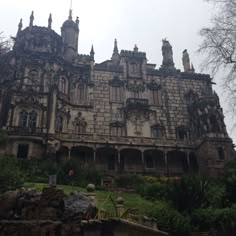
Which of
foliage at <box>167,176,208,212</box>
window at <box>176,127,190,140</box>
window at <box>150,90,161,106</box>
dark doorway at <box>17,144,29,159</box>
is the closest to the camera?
foliage at <box>167,176,208,212</box>

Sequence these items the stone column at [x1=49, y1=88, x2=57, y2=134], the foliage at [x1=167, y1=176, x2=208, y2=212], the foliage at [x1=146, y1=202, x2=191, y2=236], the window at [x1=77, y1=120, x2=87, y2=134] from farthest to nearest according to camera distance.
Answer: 1. the window at [x1=77, y1=120, x2=87, y2=134]
2. the stone column at [x1=49, y1=88, x2=57, y2=134]
3. the foliage at [x1=167, y1=176, x2=208, y2=212]
4. the foliage at [x1=146, y1=202, x2=191, y2=236]

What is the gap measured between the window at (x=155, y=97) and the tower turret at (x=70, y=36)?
481 inches

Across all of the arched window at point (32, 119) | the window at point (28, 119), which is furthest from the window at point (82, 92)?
the window at point (28, 119)

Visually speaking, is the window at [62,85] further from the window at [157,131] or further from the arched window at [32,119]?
the window at [157,131]

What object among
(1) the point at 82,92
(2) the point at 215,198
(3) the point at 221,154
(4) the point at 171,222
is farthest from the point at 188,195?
(1) the point at 82,92

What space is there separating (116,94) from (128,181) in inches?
609

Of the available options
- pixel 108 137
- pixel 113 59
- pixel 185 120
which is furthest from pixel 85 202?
pixel 113 59

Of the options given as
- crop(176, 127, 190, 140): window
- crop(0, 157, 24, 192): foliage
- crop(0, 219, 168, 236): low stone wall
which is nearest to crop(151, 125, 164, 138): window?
crop(176, 127, 190, 140): window

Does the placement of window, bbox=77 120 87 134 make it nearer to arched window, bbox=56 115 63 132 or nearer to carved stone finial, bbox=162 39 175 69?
arched window, bbox=56 115 63 132

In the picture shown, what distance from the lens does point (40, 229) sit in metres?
12.1

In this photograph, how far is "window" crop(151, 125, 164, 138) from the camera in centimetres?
3986

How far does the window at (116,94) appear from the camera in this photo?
137 ft

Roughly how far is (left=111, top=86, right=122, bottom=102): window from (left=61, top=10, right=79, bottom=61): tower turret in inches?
301

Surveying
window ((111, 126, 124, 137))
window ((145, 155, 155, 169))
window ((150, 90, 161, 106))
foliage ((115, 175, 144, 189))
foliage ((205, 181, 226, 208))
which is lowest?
foliage ((205, 181, 226, 208))
